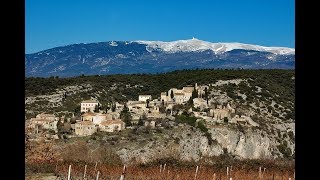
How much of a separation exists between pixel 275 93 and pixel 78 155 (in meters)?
42.0

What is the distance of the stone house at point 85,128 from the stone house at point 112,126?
850mm

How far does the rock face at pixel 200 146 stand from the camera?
134ft

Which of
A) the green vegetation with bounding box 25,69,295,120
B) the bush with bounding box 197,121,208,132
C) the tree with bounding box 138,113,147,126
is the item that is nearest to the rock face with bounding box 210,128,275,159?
the bush with bounding box 197,121,208,132

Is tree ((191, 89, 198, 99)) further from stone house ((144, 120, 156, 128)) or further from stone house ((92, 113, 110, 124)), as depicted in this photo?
stone house ((92, 113, 110, 124))

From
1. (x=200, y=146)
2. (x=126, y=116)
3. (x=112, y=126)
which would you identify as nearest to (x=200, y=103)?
(x=126, y=116)

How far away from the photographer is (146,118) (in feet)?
169

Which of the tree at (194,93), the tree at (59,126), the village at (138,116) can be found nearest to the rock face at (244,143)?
the village at (138,116)

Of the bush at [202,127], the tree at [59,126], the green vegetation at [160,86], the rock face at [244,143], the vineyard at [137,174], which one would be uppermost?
the green vegetation at [160,86]

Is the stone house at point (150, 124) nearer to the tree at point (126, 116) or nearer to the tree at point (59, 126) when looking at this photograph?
the tree at point (126, 116)

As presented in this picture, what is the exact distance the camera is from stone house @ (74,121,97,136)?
1822 inches

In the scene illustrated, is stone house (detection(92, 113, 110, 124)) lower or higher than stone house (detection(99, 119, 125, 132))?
higher

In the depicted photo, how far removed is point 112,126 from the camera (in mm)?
46812

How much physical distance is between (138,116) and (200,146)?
28.6ft
